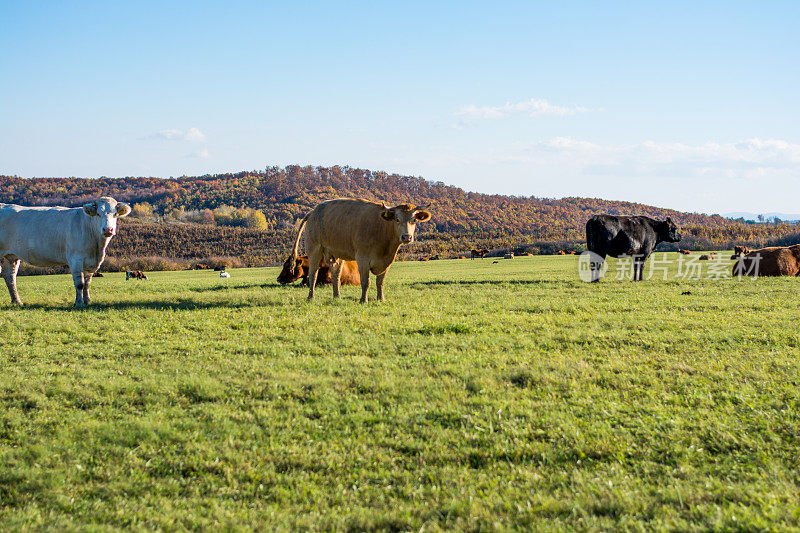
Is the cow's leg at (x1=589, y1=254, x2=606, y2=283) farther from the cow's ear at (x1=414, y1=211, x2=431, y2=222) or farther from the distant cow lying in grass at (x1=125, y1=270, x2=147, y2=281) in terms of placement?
the distant cow lying in grass at (x1=125, y1=270, x2=147, y2=281)

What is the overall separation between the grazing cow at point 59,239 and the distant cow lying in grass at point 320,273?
752 cm

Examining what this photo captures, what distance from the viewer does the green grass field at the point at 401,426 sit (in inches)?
165

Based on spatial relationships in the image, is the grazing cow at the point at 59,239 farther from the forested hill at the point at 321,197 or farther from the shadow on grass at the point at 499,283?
the forested hill at the point at 321,197

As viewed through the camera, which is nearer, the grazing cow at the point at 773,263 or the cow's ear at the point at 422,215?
the cow's ear at the point at 422,215

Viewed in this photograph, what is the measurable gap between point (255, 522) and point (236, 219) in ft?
345

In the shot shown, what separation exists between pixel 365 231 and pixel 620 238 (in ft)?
42.9

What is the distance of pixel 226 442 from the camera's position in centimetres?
540

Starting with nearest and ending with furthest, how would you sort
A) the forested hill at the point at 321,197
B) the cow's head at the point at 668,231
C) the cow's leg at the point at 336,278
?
the cow's leg at the point at 336,278 < the cow's head at the point at 668,231 < the forested hill at the point at 321,197

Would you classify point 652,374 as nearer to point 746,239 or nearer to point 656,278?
point 656,278

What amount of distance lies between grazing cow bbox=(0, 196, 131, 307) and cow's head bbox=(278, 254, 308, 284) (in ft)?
Result: 25.9

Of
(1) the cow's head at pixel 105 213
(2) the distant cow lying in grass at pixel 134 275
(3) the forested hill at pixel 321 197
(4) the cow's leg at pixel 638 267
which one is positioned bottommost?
(2) the distant cow lying in grass at pixel 134 275

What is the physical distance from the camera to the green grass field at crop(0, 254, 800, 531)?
418 cm

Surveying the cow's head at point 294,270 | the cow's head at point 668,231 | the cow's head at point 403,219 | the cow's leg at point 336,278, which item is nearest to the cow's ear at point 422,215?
the cow's head at point 403,219

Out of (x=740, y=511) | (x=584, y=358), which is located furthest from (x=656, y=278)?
(x=740, y=511)
